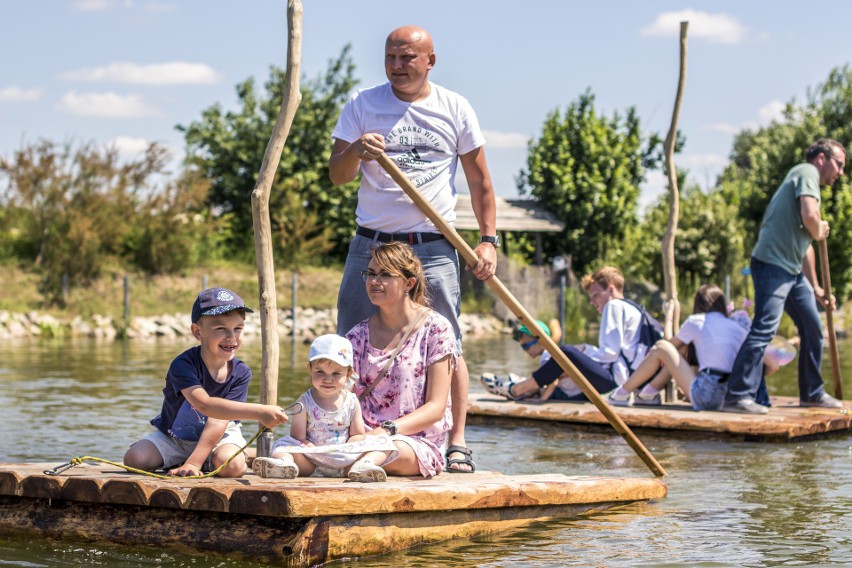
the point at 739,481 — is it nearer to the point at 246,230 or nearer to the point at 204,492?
the point at 204,492

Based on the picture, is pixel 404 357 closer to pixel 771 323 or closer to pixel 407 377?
pixel 407 377

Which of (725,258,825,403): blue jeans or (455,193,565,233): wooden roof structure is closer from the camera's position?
(725,258,825,403): blue jeans

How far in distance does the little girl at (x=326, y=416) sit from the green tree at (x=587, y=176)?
23.3 meters

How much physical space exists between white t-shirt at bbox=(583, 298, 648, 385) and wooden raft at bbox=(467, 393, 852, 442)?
372 millimetres

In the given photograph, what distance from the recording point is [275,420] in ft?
17.5

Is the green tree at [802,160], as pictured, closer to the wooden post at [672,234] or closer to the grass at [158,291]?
the grass at [158,291]

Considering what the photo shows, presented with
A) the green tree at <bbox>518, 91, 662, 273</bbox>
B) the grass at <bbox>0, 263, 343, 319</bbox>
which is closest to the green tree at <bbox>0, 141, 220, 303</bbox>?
the grass at <bbox>0, 263, 343, 319</bbox>

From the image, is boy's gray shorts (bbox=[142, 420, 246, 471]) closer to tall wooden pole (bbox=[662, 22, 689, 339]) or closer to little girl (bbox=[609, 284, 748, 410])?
little girl (bbox=[609, 284, 748, 410])

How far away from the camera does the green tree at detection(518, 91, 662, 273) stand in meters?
28.8

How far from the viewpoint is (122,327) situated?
78.9 feet

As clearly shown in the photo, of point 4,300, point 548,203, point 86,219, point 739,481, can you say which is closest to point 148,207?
point 86,219

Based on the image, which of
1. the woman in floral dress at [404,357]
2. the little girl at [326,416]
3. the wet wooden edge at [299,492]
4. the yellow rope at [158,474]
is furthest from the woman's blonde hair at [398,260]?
the wet wooden edge at [299,492]

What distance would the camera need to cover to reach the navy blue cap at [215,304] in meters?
5.68

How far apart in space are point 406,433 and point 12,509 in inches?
65.4
